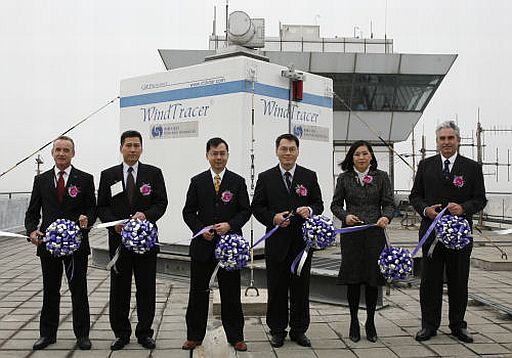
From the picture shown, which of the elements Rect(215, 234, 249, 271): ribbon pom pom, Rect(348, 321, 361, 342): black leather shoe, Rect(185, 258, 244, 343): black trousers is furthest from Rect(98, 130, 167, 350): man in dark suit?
Rect(348, 321, 361, 342): black leather shoe

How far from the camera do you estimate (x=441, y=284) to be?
14.8ft

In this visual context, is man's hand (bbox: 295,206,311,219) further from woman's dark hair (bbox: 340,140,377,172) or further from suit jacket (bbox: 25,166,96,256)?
suit jacket (bbox: 25,166,96,256)

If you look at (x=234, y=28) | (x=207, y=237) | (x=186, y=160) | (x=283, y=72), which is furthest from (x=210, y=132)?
(x=207, y=237)

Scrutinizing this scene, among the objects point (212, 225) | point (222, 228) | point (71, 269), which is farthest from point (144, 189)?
point (71, 269)

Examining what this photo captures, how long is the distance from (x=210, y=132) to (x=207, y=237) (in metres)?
3.43

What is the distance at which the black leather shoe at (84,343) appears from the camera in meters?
4.21

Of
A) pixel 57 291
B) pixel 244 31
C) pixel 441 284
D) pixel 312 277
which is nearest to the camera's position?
pixel 57 291

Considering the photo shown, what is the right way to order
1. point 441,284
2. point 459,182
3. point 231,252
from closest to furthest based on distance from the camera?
point 231,252
point 459,182
point 441,284

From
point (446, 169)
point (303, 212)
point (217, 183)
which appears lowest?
point (303, 212)

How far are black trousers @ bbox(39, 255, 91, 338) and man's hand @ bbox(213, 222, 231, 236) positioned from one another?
1.12 m

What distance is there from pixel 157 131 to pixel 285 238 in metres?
4.18

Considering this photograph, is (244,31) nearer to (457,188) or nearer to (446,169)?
(446,169)

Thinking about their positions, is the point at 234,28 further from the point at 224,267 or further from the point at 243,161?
the point at 224,267

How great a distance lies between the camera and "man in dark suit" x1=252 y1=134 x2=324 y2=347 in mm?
4312
